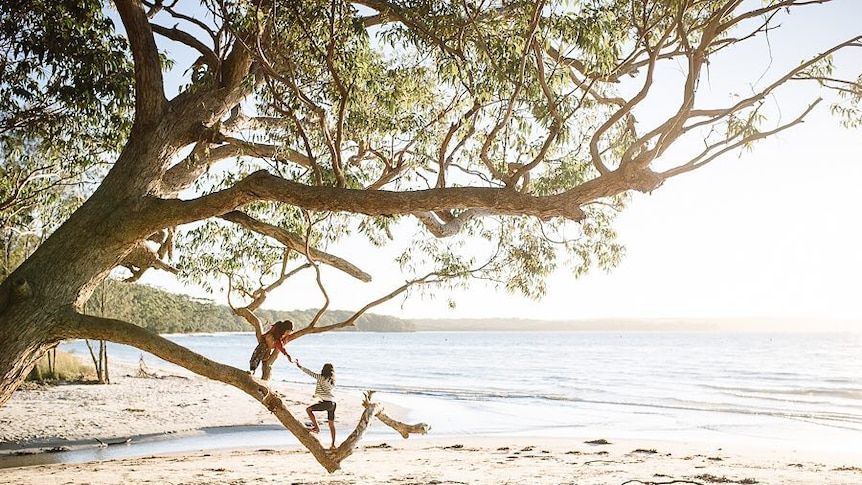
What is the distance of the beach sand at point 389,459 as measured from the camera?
10773mm

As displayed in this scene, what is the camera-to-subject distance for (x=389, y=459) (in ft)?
42.4

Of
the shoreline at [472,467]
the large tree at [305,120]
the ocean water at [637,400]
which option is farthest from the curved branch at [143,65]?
the ocean water at [637,400]

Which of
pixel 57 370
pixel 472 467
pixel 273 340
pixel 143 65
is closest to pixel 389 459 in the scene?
pixel 472 467

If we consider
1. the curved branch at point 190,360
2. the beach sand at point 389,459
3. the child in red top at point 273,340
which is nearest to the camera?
the curved branch at point 190,360

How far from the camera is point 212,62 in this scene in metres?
8.57

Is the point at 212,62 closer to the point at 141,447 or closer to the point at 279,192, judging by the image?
the point at 279,192

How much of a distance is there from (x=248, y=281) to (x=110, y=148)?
118 inches

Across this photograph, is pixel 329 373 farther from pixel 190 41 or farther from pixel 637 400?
pixel 637 400

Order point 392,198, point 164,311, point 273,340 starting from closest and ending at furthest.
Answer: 1. point 392,198
2. point 273,340
3. point 164,311

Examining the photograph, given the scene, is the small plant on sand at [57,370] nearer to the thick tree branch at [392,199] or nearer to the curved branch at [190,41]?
the curved branch at [190,41]

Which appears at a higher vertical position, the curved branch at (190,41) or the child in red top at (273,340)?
the curved branch at (190,41)

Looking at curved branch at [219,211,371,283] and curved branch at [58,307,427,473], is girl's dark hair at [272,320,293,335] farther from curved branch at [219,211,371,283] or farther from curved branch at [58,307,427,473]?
curved branch at [219,211,371,283]

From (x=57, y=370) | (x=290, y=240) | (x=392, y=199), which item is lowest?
(x=57, y=370)

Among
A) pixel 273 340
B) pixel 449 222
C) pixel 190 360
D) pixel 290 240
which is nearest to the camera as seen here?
pixel 190 360
